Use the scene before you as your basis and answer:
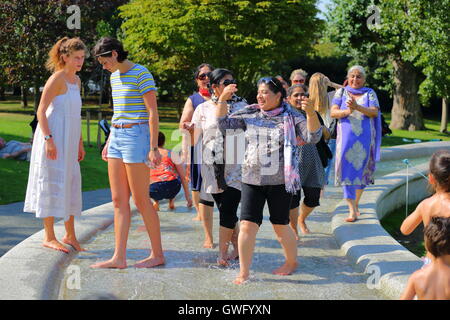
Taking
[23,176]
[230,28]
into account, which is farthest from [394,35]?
[23,176]

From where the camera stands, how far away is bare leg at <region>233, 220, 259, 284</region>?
5334 millimetres

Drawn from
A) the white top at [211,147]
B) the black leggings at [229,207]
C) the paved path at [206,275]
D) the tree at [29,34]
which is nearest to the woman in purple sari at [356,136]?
the paved path at [206,275]

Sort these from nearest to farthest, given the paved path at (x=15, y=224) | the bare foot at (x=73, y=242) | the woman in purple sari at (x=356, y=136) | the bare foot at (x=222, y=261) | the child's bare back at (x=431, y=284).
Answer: the child's bare back at (x=431, y=284), the bare foot at (x=222, y=261), the bare foot at (x=73, y=242), the paved path at (x=15, y=224), the woman in purple sari at (x=356, y=136)

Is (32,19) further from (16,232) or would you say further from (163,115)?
(16,232)

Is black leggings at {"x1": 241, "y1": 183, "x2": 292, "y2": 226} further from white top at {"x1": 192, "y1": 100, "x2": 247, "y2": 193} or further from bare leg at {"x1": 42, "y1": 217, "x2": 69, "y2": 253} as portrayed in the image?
bare leg at {"x1": 42, "y1": 217, "x2": 69, "y2": 253}

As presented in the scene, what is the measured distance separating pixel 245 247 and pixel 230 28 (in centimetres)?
2240

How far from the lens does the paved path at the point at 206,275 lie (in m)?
5.05

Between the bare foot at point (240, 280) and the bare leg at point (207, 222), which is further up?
the bare leg at point (207, 222)

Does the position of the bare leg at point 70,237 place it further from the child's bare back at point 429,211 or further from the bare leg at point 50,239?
the child's bare back at point 429,211

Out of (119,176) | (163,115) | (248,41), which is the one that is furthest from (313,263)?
(163,115)

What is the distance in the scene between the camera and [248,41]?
26266mm

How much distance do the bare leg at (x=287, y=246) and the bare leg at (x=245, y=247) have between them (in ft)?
0.91

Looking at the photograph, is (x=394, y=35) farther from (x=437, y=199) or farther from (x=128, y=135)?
(x=437, y=199)
